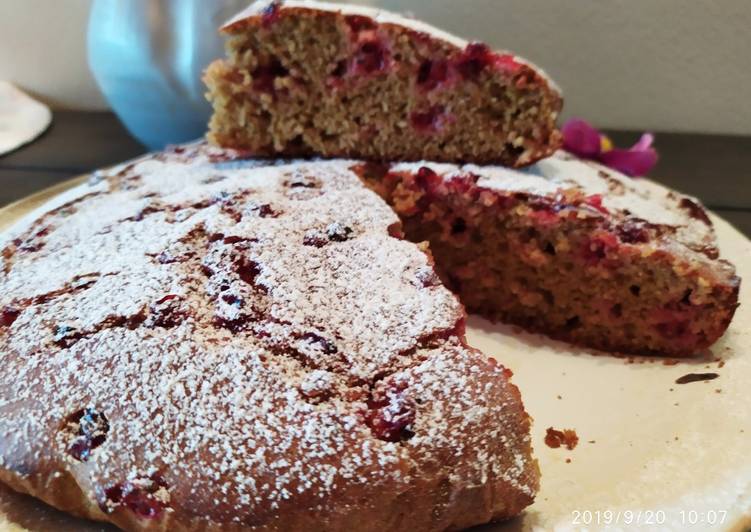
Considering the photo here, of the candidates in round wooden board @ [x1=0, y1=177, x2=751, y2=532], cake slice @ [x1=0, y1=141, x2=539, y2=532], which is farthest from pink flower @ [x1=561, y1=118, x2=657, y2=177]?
cake slice @ [x1=0, y1=141, x2=539, y2=532]

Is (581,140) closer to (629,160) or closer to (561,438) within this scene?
(629,160)

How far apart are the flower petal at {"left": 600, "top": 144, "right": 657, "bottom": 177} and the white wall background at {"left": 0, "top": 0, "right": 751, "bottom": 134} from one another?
40.1 inches

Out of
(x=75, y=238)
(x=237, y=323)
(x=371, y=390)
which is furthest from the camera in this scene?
(x=75, y=238)

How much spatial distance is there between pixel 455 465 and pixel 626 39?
9.03ft

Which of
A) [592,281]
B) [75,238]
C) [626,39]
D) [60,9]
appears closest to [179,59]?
[75,238]

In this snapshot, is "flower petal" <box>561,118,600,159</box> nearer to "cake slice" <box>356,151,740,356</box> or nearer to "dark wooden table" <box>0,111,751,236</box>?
"cake slice" <box>356,151,740,356</box>

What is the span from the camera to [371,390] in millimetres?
1192

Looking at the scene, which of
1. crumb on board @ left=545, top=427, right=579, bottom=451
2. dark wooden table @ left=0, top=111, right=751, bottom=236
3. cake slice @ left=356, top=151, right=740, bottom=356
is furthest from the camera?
dark wooden table @ left=0, top=111, right=751, bottom=236

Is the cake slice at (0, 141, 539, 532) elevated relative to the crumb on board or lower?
elevated

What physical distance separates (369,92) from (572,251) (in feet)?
2.42

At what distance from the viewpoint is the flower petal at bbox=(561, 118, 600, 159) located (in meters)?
2.37

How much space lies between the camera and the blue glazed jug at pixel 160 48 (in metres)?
2.47

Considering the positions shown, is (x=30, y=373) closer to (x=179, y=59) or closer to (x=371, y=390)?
(x=371, y=390)

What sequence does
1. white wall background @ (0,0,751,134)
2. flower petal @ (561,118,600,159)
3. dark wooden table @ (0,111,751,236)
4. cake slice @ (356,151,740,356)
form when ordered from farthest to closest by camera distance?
white wall background @ (0,0,751,134), dark wooden table @ (0,111,751,236), flower petal @ (561,118,600,159), cake slice @ (356,151,740,356)
